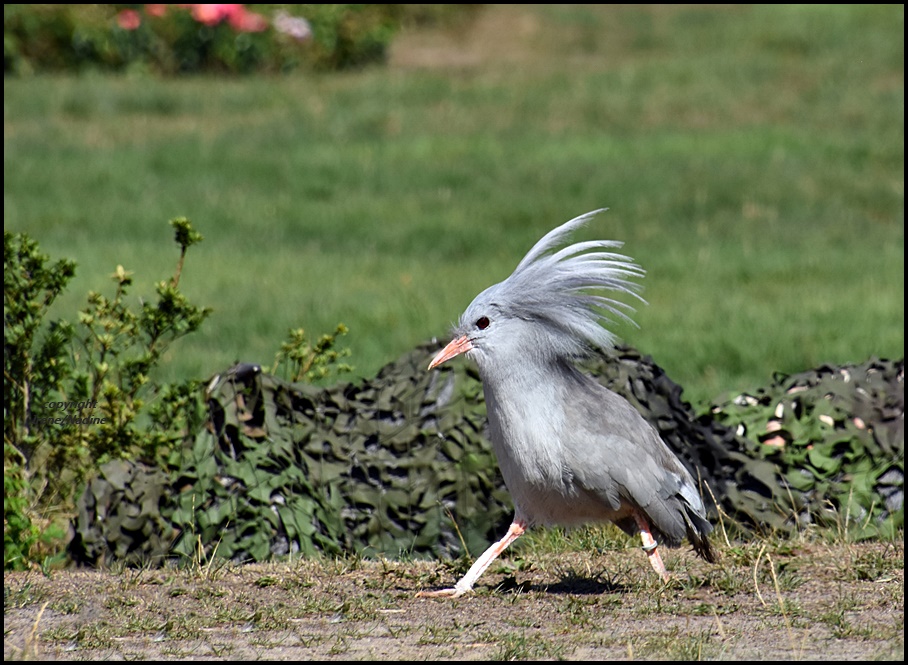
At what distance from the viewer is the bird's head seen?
496 centimetres

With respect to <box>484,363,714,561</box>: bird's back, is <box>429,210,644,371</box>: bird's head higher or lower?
higher

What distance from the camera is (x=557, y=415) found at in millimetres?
4910

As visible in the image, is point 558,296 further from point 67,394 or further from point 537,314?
point 67,394

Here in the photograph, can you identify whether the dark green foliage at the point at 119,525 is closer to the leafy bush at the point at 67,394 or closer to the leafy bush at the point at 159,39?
the leafy bush at the point at 67,394

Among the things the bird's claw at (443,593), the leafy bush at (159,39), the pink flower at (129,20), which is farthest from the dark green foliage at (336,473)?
the pink flower at (129,20)

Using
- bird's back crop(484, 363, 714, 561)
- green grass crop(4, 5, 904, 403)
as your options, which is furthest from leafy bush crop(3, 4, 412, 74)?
bird's back crop(484, 363, 714, 561)

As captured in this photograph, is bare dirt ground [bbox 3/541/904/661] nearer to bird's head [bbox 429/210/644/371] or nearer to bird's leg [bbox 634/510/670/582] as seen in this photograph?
bird's leg [bbox 634/510/670/582]

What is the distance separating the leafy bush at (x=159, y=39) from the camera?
60.7 ft

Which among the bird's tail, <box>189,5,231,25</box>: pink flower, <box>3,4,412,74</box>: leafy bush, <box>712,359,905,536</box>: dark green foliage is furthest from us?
<box>3,4,412,74</box>: leafy bush

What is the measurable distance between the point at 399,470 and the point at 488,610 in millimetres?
1795

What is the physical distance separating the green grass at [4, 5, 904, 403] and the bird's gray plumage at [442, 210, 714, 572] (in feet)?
11.2

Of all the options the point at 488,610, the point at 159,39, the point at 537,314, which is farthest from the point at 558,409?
the point at 159,39

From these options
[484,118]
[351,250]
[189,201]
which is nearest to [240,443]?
[351,250]

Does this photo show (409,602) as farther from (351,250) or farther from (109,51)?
(109,51)
